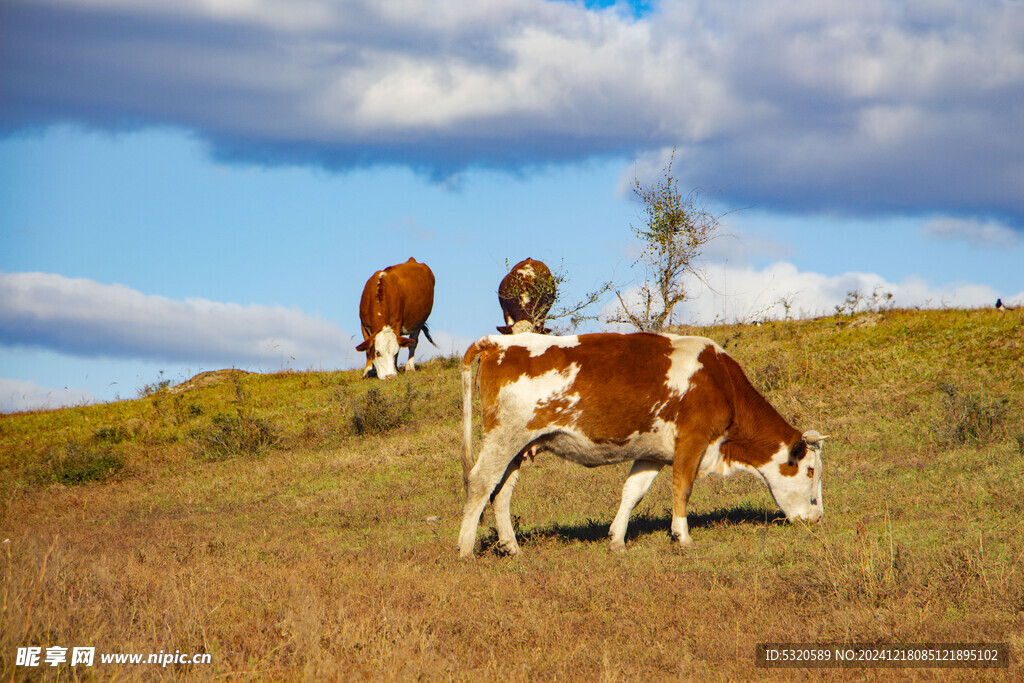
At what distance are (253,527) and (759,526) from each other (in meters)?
7.64

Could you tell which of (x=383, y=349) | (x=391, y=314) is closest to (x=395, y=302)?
(x=391, y=314)

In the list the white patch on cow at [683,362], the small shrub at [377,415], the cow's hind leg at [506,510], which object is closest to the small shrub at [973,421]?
the white patch on cow at [683,362]

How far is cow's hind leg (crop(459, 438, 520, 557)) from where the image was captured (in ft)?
31.4

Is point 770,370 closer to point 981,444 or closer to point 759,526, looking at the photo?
point 981,444

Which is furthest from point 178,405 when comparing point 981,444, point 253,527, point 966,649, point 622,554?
point 966,649

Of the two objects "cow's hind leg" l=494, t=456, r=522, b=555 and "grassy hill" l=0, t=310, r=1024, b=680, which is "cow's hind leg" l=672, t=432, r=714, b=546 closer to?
"grassy hill" l=0, t=310, r=1024, b=680

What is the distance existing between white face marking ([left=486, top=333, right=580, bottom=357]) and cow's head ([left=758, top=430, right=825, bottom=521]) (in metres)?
3.07

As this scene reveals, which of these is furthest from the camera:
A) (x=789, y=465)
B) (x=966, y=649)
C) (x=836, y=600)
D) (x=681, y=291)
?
(x=681, y=291)

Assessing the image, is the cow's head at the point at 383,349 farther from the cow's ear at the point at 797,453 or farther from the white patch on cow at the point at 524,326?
the cow's ear at the point at 797,453

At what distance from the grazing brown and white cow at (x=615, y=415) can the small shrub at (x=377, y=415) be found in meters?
10.8

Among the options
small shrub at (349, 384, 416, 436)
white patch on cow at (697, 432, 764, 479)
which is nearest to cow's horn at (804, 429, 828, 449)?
white patch on cow at (697, 432, 764, 479)

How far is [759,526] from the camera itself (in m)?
10.7

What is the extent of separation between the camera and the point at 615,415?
970cm

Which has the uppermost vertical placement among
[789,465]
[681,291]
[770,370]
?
[681,291]
